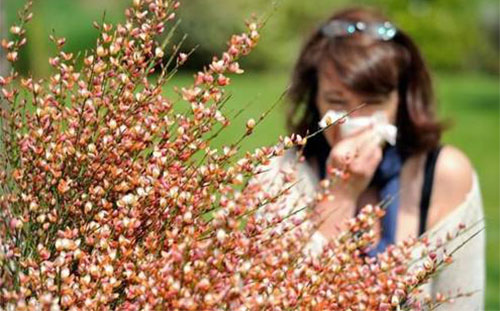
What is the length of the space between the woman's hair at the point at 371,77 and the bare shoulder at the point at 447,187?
92 mm

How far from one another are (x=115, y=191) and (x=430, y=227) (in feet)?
5.25

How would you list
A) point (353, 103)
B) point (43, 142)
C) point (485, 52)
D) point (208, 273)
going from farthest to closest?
1. point (485, 52)
2. point (353, 103)
3. point (43, 142)
4. point (208, 273)

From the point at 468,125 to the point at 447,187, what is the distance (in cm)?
1125

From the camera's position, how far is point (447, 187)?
10.7ft

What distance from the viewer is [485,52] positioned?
27.9 m

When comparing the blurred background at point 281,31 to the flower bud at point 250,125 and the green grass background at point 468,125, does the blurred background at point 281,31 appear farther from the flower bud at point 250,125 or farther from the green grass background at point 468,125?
the flower bud at point 250,125

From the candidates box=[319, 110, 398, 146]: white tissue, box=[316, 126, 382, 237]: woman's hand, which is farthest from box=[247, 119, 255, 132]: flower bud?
box=[319, 110, 398, 146]: white tissue

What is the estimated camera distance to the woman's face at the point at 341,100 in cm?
311

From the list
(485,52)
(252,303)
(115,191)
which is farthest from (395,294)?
(485,52)

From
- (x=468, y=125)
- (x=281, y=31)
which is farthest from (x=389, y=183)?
(x=281, y=31)

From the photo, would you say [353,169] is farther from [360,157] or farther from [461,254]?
[461,254]

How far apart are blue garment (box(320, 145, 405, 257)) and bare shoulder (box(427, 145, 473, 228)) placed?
4.8 inches

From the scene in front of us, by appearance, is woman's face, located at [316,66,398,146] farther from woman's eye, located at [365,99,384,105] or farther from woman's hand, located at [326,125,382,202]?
woman's hand, located at [326,125,382,202]

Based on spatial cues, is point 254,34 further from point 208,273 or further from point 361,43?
point 361,43
